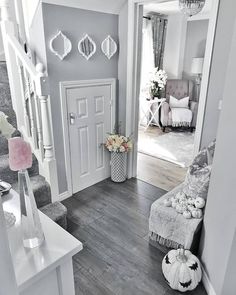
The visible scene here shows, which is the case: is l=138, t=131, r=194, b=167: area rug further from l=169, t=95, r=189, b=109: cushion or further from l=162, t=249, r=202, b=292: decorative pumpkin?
l=162, t=249, r=202, b=292: decorative pumpkin

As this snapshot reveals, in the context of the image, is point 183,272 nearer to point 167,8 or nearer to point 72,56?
point 72,56

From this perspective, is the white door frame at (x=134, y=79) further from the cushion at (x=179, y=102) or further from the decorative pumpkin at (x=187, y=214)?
the cushion at (x=179, y=102)

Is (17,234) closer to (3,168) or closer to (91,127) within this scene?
(3,168)

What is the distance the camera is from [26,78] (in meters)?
2.19

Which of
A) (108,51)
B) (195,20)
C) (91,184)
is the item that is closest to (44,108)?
(108,51)

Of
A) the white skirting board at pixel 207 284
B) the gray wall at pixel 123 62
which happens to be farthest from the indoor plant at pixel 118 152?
the white skirting board at pixel 207 284

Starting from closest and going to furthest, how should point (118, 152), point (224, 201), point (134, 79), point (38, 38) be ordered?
point (224, 201)
point (38, 38)
point (134, 79)
point (118, 152)

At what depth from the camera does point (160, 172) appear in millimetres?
3451

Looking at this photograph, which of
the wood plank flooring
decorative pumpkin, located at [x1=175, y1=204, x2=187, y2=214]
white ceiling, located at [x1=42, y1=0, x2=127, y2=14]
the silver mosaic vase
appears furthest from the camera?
the wood plank flooring

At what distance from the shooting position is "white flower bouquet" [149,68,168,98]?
206 inches

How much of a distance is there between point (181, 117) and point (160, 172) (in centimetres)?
204

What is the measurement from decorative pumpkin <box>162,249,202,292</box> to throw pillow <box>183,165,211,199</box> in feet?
1.51

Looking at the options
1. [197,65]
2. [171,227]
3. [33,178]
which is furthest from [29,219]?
[197,65]

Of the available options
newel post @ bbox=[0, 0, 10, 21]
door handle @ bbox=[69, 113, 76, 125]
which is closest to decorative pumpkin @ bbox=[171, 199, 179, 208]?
door handle @ bbox=[69, 113, 76, 125]
